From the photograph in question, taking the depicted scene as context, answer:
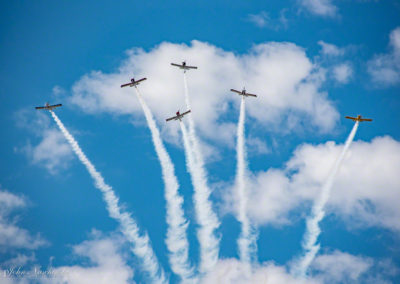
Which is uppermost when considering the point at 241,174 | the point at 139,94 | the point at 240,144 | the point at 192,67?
the point at 192,67

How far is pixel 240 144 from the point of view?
270 ft

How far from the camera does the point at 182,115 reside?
282 feet

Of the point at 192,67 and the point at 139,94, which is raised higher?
the point at 192,67

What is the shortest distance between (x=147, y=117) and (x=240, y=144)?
66.7 ft

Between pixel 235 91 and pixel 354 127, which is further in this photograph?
pixel 235 91

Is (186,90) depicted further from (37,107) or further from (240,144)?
(37,107)

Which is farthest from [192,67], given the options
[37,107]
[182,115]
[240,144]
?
[37,107]

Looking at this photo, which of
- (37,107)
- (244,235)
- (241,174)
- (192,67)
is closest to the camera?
(244,235)

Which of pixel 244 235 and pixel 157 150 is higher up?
pixel 157 150

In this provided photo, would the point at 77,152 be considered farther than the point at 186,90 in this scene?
No

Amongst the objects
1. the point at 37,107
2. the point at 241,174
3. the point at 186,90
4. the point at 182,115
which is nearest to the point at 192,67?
the point at 186,90

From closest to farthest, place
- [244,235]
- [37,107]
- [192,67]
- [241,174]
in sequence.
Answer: [244,235] → [241,174] → [37,107] → [192,67]

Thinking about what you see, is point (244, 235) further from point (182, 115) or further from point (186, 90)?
point (186, 90)

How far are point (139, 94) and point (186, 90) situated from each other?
10.4 m
